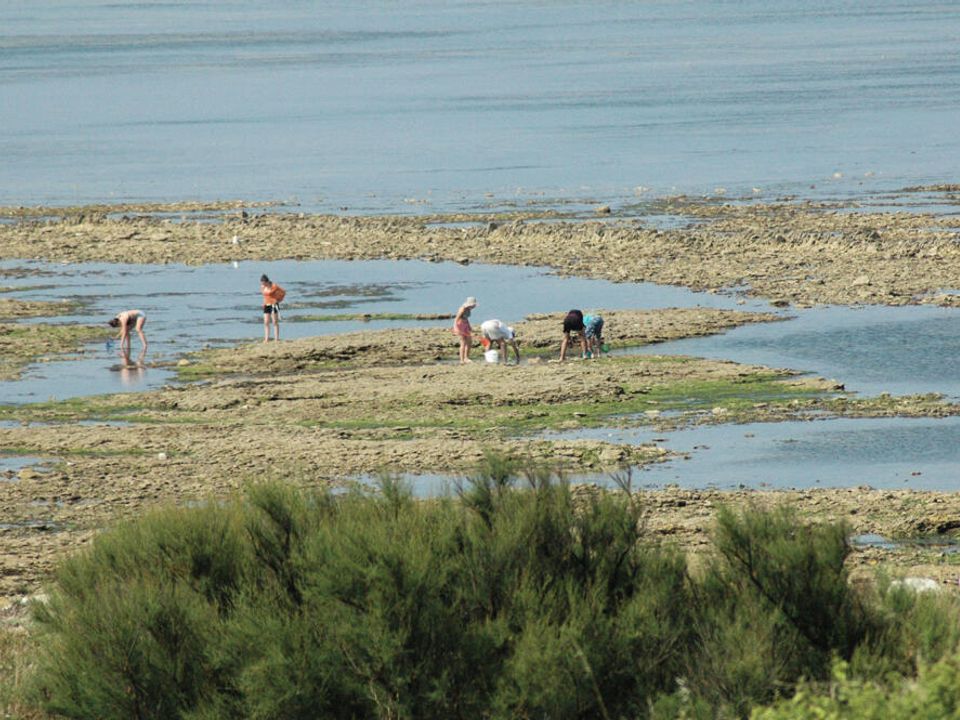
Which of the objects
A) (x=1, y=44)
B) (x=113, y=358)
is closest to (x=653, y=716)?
(x=113, y=358)

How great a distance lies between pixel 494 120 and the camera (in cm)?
7819

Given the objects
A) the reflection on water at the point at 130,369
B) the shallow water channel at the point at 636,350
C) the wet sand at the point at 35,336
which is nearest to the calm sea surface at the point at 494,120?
the shallow water channel at the point at 636,350

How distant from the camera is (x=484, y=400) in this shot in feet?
75.1

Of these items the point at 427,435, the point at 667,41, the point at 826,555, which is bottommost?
the point at 427,435

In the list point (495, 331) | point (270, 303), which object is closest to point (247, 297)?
point (270, 303)

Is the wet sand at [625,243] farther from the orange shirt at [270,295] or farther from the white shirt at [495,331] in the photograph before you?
the orange shirt at [270,295]

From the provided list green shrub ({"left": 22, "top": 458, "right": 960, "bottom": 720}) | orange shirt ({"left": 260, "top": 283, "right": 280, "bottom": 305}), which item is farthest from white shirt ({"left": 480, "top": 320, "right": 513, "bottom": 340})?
green shrub ({"left": 22, "top": 458, "right": 960, "bottom": 720})

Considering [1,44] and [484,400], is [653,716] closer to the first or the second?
[484,400]

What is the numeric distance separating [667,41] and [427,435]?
12882cm

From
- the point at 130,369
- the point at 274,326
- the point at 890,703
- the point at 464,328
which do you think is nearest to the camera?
the point at 890,703

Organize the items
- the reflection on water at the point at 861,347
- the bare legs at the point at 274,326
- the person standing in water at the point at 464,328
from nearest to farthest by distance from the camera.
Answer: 1. the reflection on water at the point at 861,347
2. the person standing in water at the point at 464,328
3. the bare legs at the point at 274,326

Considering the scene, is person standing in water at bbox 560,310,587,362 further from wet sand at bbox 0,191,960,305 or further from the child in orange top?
wet sand at bbox 0,191,960,305

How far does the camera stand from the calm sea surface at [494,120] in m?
53.6

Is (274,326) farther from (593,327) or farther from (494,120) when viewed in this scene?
(494,120)
